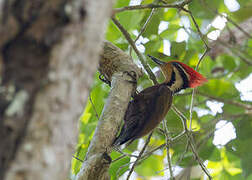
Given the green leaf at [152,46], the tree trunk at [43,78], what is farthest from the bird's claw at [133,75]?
the tree trunk at [43,78]

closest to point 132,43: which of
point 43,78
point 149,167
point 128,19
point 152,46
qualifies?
point 128,19

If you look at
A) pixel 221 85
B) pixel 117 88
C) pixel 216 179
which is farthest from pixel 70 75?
pixel 216 179

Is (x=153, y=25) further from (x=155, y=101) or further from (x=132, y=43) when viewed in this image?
(x=155, y=101)

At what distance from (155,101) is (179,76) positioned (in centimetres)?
46

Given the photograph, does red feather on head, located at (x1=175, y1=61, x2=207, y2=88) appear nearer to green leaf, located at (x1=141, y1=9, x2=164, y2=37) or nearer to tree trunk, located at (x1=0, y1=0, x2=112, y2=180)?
green leaf, located at (x1=141, y1=9, x2=164, y2=37)

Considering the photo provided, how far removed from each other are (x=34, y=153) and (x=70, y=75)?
0.70ft

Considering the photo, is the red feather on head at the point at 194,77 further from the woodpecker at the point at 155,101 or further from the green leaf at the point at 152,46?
the green leaf at the point at 152,46

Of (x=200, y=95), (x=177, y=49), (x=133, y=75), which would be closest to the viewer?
(x=133, y=75)

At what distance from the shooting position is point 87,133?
2971mm

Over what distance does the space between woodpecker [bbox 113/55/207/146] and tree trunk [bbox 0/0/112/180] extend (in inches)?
71.3

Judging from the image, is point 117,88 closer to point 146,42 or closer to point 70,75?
point 146,42

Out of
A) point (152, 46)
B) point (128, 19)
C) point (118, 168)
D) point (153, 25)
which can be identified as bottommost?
point (118, 168)

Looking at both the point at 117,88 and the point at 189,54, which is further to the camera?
the point at 189,54

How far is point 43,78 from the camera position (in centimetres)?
84
